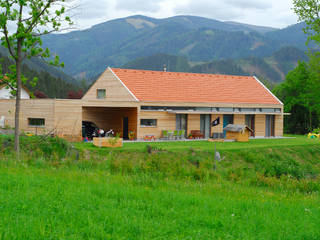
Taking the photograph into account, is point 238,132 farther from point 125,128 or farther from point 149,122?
point 125,128

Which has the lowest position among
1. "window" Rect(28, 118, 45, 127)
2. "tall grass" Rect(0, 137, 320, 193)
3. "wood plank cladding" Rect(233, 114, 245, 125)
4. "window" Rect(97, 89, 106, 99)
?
"tall grass" Rect(0, 137, 320, 193)

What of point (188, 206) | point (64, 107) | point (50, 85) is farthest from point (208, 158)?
point (50, 85)

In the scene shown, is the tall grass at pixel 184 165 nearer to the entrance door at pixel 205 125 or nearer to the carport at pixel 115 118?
the carport at pixel 115 118

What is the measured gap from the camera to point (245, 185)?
9.20 meters

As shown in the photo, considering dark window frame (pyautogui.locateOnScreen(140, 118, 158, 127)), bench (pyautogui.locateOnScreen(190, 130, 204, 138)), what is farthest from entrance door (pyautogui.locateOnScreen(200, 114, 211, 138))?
dark window frame (pyautogui.locateOnScreen(140, 118, 158, 127))

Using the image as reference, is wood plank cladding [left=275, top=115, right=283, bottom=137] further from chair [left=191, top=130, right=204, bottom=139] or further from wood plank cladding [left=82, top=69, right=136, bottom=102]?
wood plank cladding [left=82, top=69, right=136, bottom=102]

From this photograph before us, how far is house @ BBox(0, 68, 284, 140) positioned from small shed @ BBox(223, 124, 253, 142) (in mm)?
2227

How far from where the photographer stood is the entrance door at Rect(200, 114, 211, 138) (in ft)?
100


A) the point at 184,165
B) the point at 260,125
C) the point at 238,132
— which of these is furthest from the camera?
the point at 260,125

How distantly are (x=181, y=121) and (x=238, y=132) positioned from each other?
4539 millimetres

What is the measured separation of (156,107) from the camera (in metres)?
28.4

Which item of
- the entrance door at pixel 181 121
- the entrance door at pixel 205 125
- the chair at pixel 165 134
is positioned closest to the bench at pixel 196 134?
the entrance door at pixel 181 121

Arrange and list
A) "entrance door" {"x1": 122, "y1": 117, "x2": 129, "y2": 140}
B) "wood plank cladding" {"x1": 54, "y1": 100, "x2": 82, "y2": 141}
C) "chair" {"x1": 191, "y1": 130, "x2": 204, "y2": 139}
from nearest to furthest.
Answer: "wood plank cladding" {"x1": 54, "y1": 100, "x2": 82, "y2": 141}, "entrance door" {"x1": 122, "y1": 117, "x2": 129, "y2": 140}, "chair" {"x1": 191, "y1": 130, "x2": 204, "y2": 139}

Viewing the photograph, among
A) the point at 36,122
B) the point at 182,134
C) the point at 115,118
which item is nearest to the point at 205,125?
the point at 182,134
